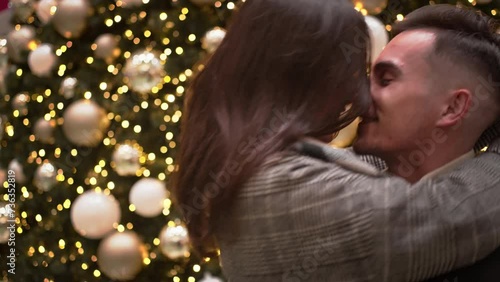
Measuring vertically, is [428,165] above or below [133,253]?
above

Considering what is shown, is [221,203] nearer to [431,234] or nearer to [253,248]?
[253,248]

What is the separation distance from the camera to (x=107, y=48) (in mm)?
3020

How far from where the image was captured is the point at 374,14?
2654 millimetres

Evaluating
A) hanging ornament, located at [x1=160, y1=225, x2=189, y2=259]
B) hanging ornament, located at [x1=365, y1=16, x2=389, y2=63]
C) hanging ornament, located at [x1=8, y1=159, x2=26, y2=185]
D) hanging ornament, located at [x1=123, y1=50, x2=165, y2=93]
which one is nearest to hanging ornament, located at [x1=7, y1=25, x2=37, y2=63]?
hanging ornament, located at [x1=8, y1=159, x2=26, y2=185]

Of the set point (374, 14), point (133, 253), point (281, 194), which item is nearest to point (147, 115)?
point (133, 253)

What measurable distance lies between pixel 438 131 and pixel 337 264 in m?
0.38

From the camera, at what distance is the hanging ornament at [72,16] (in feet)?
10.2

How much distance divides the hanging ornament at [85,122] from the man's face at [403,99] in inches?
69.4

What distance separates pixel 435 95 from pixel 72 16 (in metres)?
2.06

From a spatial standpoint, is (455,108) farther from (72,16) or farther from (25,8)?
(25,8)

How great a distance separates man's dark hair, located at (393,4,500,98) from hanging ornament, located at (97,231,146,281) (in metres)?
1.66

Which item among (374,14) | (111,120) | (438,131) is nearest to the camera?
(438,131)

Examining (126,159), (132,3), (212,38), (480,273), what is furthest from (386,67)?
(132,3)

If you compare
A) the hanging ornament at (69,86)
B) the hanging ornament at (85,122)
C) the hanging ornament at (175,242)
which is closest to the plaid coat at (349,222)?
the hanging ornament at (175,242)
